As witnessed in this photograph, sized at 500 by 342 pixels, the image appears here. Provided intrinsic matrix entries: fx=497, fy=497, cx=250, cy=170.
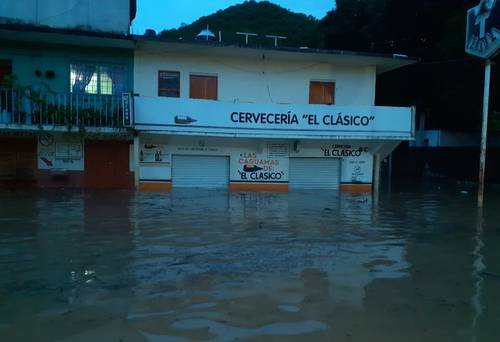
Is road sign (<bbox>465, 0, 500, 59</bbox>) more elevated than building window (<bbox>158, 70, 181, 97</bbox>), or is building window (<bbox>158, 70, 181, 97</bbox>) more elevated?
road sign (<bbox>465, 0, 500, 59</bbox>)

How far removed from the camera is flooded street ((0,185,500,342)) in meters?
5.05

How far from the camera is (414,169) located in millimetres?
37281

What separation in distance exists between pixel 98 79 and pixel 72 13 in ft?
8.30

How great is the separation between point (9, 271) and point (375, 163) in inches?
689

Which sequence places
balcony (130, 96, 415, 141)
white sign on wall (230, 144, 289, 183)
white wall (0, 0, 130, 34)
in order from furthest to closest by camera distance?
white sign on wall (230, 144, 289, 183), balcony (130, 96, 415, 141), white wall (0, 0, 130, 34)

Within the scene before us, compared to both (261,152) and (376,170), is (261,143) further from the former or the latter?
→ (376,170)

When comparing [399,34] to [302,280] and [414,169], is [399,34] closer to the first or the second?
[414,169]

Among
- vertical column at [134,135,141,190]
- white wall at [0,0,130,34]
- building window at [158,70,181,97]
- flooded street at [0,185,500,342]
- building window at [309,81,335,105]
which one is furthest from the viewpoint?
building window at [309,81,335,105]

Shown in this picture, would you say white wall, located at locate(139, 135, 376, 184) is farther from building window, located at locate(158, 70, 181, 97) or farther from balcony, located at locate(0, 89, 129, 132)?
balcony, located at locate(0, 89, 129, 132)

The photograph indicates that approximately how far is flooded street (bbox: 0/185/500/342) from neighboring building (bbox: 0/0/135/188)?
4.99 metres

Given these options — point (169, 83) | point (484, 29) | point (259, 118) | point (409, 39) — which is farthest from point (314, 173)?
point (409, 39)

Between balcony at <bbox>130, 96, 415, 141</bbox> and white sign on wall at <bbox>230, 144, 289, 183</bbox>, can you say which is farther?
white sign on wall at <bbox>230, 144, 289, 183</bbox>

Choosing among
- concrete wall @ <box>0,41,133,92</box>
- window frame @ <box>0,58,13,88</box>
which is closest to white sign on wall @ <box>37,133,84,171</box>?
concrete wall @ <box>0,41,133,92</box>

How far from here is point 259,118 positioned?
1945cm
